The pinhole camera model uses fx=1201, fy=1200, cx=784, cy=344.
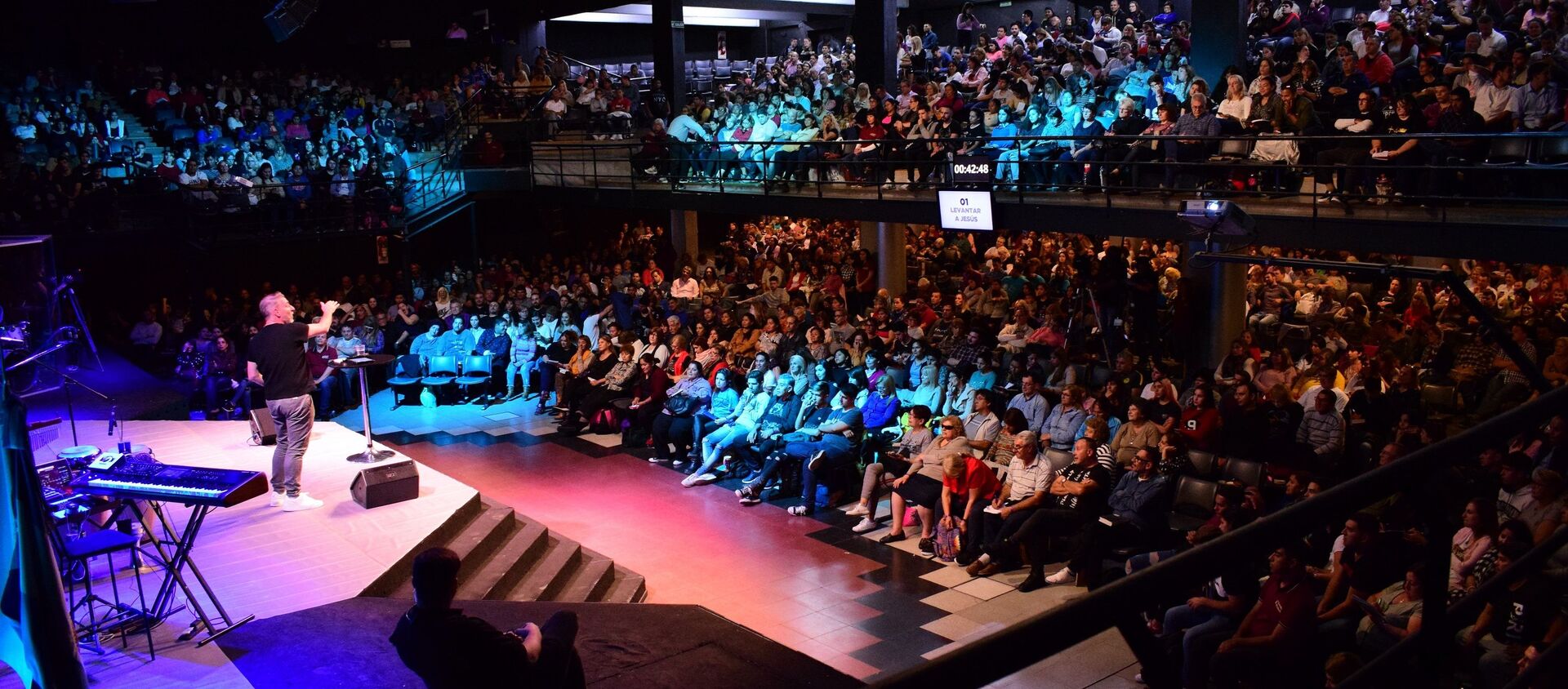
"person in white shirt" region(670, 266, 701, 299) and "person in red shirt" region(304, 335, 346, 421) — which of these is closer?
"person in red shirt" region(304, 335, 346, 421)

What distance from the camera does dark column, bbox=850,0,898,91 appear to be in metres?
18.6

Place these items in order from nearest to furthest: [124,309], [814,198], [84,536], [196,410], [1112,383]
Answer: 1. [84,536]
2. [1112,383]
3. [196,410]
4. [814,198]
5. [124,309]

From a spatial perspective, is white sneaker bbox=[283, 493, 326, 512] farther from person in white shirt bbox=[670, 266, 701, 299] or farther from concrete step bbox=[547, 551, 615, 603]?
person in white shirt bbox=[670, 266, 701, 299]

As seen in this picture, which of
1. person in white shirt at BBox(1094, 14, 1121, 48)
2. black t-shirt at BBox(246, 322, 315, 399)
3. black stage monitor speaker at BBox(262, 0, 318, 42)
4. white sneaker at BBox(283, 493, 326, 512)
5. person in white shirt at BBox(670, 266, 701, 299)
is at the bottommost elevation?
white sneaker at BBox(283, 493, 326, 512)

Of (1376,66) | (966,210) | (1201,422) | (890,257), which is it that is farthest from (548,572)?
(890,257)

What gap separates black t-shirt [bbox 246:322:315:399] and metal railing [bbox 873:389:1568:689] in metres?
6.69

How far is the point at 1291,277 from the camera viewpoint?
1380 cm

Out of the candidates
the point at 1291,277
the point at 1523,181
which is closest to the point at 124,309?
the point at 1291,277

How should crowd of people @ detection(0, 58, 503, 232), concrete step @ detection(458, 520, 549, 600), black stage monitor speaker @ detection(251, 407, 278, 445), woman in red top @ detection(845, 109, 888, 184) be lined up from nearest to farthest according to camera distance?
concrete step @ detection(458, 520, 549, 600) → black stage monitor speaker @ detection(251, 407, 278, 445) → woman in red top @ detection(845, 109, 888, 184) → crowd of people @ detection(0, 58, 503, 232)

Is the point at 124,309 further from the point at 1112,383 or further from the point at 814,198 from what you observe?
the point at 1112,383

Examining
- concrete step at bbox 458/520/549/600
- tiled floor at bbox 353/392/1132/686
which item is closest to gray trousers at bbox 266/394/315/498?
concrete step at bbox 458/520/549/600

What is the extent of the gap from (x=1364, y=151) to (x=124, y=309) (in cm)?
1607

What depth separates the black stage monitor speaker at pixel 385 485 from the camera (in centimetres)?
774

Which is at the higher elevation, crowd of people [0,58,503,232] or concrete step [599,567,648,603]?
crowd of people [0,58,503,232]
